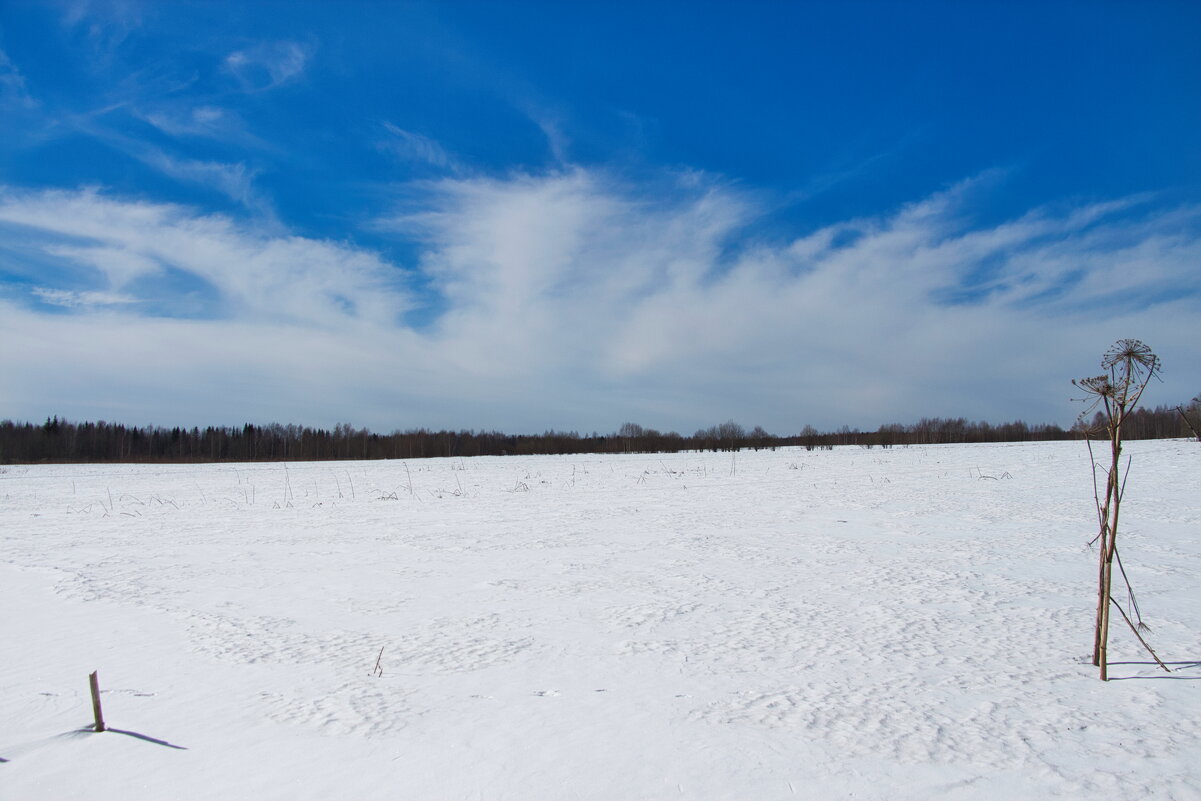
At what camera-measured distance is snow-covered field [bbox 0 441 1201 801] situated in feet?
9.87

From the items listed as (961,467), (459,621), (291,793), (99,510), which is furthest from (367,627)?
(961,467)

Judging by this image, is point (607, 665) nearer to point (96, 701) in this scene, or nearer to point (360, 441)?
point (96, 701)

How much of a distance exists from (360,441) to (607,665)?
3189 inches

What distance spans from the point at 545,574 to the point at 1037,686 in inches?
189

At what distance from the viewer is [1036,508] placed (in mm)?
11352

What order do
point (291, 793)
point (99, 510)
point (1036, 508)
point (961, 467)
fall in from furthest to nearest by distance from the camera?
1. point (961, 467)
2. point (99, 510)
3. point (1036, 508)
4. point (291, 793)

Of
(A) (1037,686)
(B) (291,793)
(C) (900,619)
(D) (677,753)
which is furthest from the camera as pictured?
(C) (900,619)

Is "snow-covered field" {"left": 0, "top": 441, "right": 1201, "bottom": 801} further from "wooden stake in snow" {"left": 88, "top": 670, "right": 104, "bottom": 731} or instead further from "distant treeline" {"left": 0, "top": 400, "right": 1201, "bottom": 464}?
"distant treeline" {"left": 0, "top": 400, "right": 1201, "bottom": 464}

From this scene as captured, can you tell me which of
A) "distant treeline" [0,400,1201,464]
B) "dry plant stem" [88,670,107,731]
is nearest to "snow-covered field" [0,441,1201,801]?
"dry plant stem" [88,670,107,731]

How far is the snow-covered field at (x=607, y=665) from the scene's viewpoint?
301 cm

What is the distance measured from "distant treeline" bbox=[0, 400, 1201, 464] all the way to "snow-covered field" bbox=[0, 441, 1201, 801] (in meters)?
58.5

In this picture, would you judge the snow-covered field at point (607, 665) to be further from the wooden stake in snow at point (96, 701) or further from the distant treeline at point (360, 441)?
the distant treeline at point (360, 441)

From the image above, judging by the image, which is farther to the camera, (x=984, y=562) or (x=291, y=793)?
(x=984, y=562)

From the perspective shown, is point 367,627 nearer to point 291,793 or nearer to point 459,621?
point 459,621
